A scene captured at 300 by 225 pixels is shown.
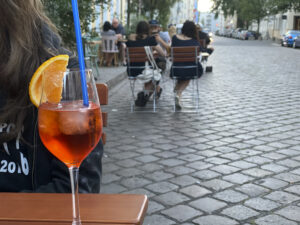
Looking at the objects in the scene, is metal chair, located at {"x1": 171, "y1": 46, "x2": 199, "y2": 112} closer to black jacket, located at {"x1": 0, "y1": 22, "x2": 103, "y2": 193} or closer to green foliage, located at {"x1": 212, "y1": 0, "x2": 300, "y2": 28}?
black jacket, located at {"x1": 0, "y1": 22, "x2": 103, "y2": 193}

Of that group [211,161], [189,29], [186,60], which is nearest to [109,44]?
[189,29]

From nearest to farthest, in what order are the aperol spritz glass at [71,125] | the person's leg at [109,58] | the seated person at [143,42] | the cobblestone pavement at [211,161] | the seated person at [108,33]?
1. the aperol spritz glass at [71,125]
2. the cobblestone pavement at [211,161]
3. the seated person at [143,42]
4. the seated person at [108,33]
5. the person's leg at [109,58]

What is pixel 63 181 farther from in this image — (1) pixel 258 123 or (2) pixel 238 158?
(1) pixel 258 123

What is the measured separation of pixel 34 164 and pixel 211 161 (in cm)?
318

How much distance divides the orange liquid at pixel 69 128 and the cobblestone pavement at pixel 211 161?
220cm

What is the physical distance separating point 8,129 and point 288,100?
7.92 metres

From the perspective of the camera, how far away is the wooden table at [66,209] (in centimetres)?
101

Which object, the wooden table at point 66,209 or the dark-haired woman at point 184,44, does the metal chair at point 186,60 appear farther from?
the wooden table at point 66,209

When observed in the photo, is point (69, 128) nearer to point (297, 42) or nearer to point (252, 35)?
point (297, 42)

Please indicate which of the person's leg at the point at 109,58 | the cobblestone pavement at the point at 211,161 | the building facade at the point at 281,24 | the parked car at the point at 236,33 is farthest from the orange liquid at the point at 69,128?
the parked car at the point at 236,33

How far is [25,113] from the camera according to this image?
1.52 meters

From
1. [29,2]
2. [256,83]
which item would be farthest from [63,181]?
[256,83]

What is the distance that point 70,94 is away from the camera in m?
0.99

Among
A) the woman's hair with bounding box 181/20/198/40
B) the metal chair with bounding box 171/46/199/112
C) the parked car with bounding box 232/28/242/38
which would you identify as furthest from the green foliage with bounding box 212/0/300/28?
the metal chair with bounding box 171/46/199/112
